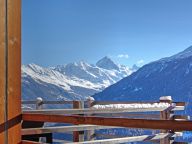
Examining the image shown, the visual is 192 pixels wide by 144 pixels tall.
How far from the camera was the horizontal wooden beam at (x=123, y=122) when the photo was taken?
2236 millimetres

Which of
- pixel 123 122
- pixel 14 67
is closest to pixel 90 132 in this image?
pixel 14 67

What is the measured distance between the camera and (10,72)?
2.66 metres

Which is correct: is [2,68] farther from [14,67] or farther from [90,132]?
[90,132]

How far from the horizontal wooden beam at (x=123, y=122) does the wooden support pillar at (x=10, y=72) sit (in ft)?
0.62

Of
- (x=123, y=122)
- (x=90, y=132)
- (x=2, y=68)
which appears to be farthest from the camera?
(x=90, y=132)

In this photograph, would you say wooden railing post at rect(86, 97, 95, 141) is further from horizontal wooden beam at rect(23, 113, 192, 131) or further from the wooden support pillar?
the wooden support pillar

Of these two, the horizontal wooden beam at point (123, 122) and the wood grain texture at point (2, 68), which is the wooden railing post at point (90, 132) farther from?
the wood grain texture at point (2, 68)

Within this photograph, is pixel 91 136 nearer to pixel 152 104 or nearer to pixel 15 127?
pixel 152 104

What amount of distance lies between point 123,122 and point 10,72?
2.31 ft

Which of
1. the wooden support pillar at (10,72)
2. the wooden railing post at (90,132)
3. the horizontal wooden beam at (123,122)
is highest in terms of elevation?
the wooden support pillar at (10,72)

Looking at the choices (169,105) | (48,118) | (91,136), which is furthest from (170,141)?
(48,118)

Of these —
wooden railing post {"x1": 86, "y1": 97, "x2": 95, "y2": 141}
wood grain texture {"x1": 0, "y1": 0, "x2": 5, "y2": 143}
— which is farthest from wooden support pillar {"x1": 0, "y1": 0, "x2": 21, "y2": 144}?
wooden railing post {"x1": 86, "y1": 97, "x2": 95, "y2": 141}

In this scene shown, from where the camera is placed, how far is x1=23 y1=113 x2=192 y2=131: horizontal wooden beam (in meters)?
2.24

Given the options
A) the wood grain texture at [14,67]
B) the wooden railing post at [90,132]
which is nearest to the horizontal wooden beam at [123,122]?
the wood grain texture at [14,67]
